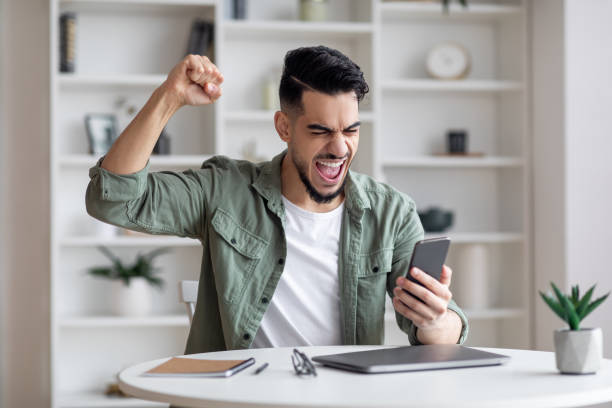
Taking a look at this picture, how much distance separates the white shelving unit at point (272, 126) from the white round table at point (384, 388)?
7.18 ft

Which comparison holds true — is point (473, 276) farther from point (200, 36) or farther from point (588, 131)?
point (200, 36)

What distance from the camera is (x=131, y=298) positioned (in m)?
3.40

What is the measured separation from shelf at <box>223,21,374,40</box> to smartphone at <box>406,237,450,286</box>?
2.16 meters

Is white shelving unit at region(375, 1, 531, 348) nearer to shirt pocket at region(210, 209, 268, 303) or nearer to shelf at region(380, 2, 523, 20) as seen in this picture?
shelf at region(380, 2, 523, 20)

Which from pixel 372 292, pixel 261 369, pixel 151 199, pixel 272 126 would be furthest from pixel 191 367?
pixel 272 126

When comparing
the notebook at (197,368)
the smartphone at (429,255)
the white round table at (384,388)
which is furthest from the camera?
the smartphone at (429,255)

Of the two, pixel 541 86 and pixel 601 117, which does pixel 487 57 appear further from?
pixel 601 117

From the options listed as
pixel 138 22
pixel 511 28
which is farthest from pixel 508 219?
pixel 138 22

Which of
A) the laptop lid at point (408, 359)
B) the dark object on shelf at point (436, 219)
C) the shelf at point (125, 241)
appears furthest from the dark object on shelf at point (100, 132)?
the laptop lid at point (408, 359)

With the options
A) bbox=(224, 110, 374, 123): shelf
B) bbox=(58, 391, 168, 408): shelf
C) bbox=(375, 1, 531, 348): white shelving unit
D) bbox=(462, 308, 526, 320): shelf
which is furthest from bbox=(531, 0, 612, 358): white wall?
bbox=(58, 391, 168, 408): shelf

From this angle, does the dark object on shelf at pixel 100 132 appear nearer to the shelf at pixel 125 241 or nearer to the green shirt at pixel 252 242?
the shelf at pixel 125 241

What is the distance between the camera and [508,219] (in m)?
3.77

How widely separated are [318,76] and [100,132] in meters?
1.91

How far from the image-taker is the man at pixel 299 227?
1.79 metres
